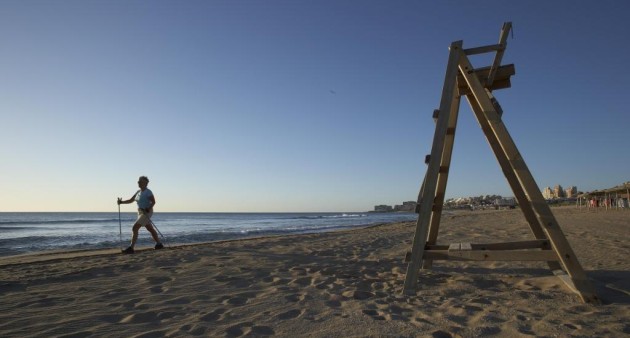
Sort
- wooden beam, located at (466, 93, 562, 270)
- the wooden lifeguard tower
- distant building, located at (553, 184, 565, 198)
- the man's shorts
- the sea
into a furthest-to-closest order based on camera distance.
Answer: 1. distant building, located at (553, 184, 565, 198)
2. the sea
3. the man's shorts
4. wooden beam, located at (466, 93, 562, 270)
5. the wooden lifeguard tower

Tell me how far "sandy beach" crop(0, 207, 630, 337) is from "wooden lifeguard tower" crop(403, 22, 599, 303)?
1.24 ft

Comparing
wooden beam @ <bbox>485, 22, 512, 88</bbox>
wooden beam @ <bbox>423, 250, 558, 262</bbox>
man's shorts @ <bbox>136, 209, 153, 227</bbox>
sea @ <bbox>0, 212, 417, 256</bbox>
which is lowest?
sea @ <bbox>0, 212, 417, 256</bbox>

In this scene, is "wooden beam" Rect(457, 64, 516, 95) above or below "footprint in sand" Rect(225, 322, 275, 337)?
above

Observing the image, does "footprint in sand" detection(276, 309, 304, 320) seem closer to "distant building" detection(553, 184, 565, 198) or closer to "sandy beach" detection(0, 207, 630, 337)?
"sandy beach" detection(0, 207, 630, 337)

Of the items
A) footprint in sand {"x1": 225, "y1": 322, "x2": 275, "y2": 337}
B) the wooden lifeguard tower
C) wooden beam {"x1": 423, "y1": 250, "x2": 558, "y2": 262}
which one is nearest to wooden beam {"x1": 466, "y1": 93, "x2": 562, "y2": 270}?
the wooden lifeguard tower

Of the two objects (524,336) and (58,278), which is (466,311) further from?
(58,278)

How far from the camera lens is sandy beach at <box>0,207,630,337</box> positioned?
277 centimetres

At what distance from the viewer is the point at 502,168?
4141 mm

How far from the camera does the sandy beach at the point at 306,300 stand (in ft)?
9.09

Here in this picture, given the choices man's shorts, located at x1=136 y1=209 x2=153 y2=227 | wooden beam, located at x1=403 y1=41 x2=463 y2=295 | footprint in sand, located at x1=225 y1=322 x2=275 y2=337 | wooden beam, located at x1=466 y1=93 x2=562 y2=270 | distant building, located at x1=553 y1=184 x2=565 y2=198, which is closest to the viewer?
footprint in sand, located at x1=225 y1=322 x2=275 y2=337

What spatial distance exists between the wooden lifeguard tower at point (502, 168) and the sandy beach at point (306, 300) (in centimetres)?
38

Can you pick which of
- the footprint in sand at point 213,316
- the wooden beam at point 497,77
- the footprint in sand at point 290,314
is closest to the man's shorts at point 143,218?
the footprint in sand at point 213,316

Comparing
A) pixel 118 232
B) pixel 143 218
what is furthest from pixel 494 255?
pixel 118 232

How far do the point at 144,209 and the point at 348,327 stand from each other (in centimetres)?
693
